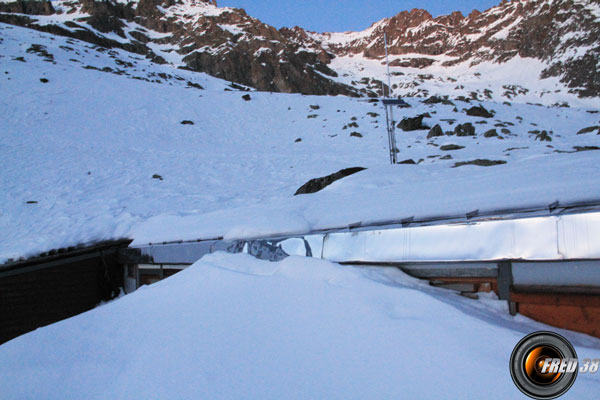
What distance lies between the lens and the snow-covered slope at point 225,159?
147 inches

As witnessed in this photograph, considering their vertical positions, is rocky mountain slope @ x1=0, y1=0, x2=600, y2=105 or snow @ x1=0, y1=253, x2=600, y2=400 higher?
rocky mountain slope @ x1=0, y1=0, x2=600, y2=105

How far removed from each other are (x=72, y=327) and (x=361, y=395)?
2.11 m

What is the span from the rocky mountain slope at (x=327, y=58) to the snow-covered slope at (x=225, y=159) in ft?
144

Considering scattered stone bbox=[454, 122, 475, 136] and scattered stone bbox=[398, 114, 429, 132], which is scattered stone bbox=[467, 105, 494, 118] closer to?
scattered stone bbox=[398, 114, 429, 132]

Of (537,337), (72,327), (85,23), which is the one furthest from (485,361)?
(85,23)

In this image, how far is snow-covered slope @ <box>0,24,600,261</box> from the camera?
147 inches

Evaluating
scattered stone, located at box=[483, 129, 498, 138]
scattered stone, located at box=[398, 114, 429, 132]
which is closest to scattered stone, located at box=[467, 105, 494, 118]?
scattered stone, located at box=[398, 114, 429, 132]

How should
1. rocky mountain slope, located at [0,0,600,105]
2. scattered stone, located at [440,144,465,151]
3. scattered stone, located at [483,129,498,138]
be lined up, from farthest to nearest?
rocky mountain slope, located at [0,0,600,105] → scattered stone, located at [483,129,498,138] → scattered stone, located at [440,144,465,151]

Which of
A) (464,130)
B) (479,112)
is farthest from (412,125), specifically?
(479,112)

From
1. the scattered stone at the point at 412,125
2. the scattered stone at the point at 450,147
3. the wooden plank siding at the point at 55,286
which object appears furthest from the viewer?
the scattered stone at the point at 412,125

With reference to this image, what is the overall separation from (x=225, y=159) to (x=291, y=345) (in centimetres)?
1357

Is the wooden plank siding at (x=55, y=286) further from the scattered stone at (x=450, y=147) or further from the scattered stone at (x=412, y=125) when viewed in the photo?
the scattered stone at (x=412, y=125)

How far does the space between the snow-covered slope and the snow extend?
3.08 ft

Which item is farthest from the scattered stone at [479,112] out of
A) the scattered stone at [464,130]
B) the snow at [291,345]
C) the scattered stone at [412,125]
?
the snow at [291,345]
